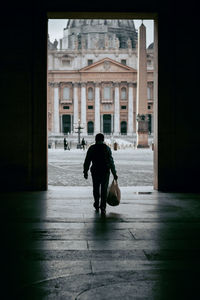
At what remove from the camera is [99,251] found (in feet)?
13.5

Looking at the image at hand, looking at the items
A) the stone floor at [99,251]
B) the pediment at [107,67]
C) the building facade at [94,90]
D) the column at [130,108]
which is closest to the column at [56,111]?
the building facade at [94,90]

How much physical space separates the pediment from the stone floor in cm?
6811

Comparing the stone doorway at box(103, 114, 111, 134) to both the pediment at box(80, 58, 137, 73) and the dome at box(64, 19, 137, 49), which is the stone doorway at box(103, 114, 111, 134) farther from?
the dome at box(64, 19, 137, 49)

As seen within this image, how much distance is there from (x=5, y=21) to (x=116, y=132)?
65.4 m

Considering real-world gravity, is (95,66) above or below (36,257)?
above

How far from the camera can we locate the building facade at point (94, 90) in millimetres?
74000

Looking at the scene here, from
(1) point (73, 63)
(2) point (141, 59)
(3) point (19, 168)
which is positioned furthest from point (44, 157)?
(1) point (73, 63)

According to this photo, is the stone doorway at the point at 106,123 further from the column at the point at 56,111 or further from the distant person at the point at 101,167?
the distant person at the point at 101,167

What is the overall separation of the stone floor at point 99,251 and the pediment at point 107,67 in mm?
68109

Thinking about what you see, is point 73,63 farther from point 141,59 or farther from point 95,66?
point 141,59

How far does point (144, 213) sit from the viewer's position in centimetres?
623

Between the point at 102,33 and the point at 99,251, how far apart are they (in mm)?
86778

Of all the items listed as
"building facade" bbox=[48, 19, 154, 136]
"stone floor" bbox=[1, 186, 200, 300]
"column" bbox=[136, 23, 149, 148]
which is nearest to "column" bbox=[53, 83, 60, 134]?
"building facade" bbox=[48, 19, 154, 136]

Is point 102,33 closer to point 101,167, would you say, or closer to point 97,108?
point 97,108
